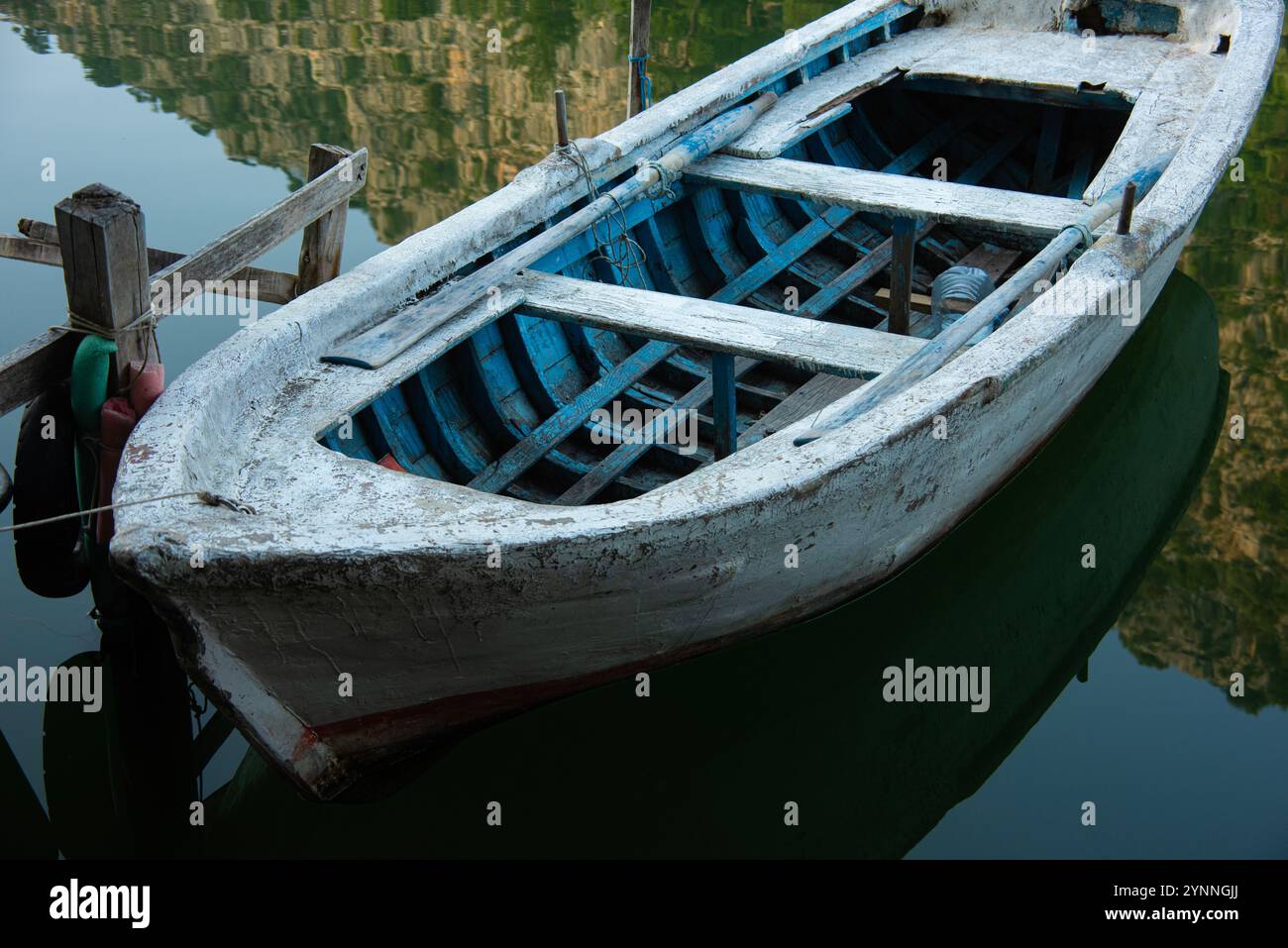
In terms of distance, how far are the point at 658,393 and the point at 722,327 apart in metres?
0.77

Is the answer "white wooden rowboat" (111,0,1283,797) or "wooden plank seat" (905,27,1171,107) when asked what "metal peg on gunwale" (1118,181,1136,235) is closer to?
"white wooden rowboat" (111,0,1283,797)

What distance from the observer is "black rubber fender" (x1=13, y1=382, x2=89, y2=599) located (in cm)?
366

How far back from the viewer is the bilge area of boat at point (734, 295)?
13.7 feet

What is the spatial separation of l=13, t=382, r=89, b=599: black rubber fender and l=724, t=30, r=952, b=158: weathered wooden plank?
2779 millimetres

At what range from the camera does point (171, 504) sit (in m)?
3.04

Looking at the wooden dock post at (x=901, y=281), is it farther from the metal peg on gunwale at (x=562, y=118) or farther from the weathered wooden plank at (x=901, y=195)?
the metal peg on gunwale at (x=562, y=118)

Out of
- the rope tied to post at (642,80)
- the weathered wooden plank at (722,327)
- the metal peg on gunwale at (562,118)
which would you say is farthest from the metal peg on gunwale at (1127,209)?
the rope tied to post at (642,80)

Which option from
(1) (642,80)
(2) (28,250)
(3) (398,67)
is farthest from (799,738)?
(3) (398,67)

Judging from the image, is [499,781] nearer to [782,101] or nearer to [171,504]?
[171,504]

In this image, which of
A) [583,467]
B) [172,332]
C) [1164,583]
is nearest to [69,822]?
[583,467]

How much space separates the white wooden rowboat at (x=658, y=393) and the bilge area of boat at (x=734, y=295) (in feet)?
0.05

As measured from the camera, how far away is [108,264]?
3.38m

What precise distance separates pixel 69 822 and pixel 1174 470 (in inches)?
169

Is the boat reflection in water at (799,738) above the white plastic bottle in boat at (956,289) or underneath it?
underneath
